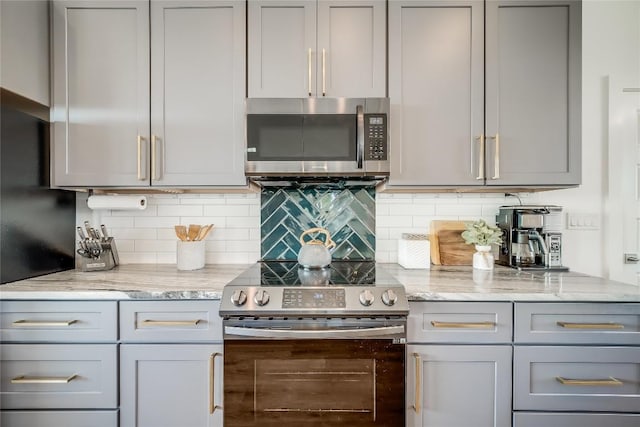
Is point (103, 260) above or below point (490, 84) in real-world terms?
below

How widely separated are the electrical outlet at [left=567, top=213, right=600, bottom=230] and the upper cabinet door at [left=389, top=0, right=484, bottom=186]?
2.78 ft

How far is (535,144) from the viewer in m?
1.66

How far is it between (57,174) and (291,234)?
4.23ft

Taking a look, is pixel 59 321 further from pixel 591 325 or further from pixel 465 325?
pixel 591 325

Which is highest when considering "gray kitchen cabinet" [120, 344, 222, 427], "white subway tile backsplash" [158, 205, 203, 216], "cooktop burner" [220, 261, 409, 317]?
"white subway tile backsplash" [158, 205, 203, 216]

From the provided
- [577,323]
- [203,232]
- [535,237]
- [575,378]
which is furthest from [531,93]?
[203,232]

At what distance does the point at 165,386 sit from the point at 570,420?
1691 mm

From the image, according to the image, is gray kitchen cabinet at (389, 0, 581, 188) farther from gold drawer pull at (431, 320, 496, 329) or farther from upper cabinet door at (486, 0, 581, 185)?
gold drawer pull at (431, 320, 496, 329)

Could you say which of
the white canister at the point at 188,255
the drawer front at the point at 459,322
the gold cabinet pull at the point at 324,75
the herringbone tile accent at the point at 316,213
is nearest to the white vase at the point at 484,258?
the drawer front at the point at 459,322

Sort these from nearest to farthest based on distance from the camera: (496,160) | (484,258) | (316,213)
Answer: (496,160) < (484,258) < (316,213)

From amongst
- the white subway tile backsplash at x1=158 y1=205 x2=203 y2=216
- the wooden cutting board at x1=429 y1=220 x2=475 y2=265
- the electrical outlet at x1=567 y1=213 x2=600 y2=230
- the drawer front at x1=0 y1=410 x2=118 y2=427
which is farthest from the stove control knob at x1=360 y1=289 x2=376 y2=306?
the electrical outlet at x1=567 y1=213 x2=600 y2=230

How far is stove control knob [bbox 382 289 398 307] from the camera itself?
50.8 inches

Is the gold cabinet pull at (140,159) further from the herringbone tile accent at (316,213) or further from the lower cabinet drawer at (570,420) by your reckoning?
the lower cabinet drawer at (570,420)

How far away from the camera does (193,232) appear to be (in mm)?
1896
